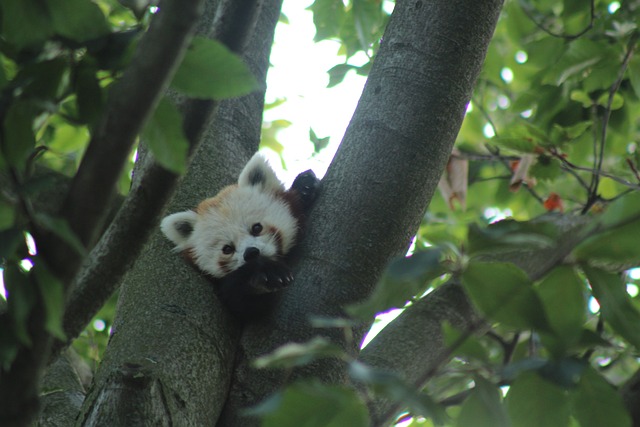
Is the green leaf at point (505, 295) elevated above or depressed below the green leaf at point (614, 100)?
above

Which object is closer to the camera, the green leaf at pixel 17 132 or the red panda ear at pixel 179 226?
the green leaf at pixel 17 132

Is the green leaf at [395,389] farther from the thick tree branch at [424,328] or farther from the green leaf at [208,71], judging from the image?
the thick tree branch at [424,328]

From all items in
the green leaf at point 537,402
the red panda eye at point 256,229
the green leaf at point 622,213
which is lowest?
the red panda eye at point 256,229

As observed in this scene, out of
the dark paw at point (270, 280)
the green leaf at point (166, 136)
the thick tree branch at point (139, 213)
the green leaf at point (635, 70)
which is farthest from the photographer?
the green leaf at point (635, 70)

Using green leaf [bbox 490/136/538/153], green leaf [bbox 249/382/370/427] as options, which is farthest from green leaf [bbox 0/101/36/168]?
green leaf [bbox 490/136/538/153]

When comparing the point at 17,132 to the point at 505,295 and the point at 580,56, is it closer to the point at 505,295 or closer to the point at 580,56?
the point at 505,295

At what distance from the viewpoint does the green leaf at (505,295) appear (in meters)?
1.35

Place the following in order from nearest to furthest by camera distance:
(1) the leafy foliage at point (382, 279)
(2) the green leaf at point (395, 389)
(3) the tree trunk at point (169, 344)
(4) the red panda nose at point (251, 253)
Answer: (2) the green leaf at point (395, 389) → (1) the leafy foliage at point (382, 279) → (3) the tree trunk at point (169, 344) → (4) the red panda nose at point (251, 253)

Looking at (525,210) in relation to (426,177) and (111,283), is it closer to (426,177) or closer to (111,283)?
(426,177)

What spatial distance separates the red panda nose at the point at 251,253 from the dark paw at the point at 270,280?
0.71 metres

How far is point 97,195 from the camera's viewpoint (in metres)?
1.36

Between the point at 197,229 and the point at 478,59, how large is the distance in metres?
2.19

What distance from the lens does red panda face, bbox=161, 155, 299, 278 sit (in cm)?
432

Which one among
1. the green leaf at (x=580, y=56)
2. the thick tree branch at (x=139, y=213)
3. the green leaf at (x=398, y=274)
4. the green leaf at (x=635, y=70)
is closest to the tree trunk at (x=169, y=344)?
the thick tree branch at (x=139, y=213)
